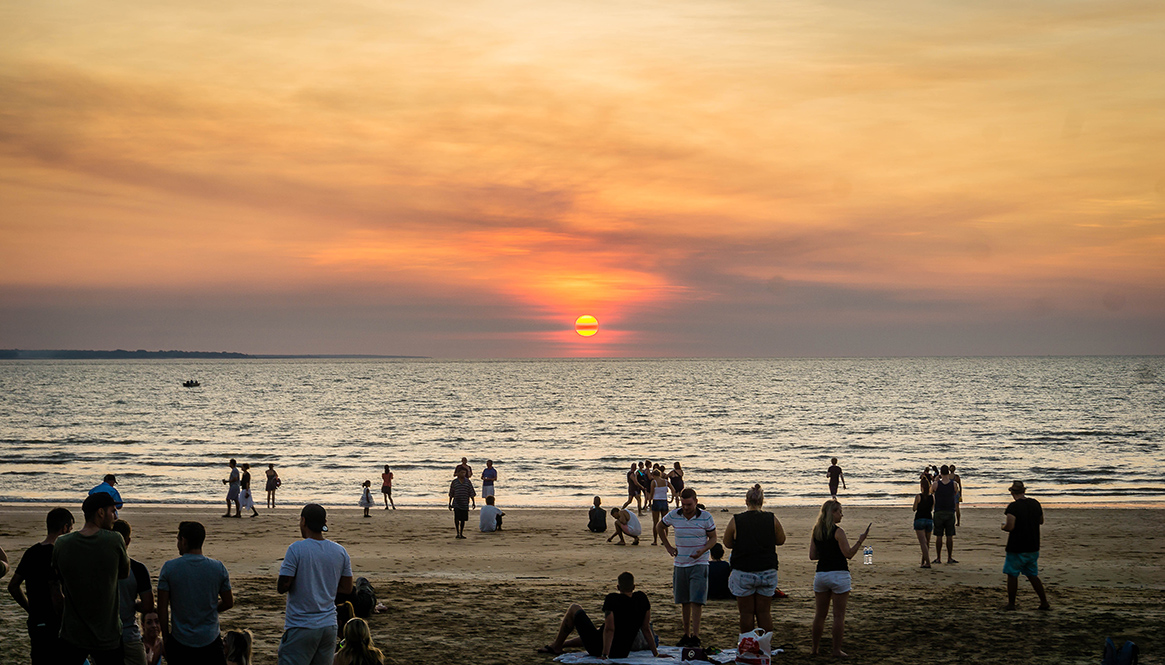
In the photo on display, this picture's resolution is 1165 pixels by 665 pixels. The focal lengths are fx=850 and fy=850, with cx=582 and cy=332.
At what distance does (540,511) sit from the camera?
90.9 feet

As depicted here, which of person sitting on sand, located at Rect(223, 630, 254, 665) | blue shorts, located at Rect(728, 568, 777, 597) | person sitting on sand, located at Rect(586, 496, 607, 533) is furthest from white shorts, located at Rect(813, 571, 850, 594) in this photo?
person sitting on sand, located at Rect(586, 496, 607, 533)

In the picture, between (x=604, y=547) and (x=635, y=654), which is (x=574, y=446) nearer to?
(x=604, y=547)

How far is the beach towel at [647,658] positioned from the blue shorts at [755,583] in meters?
0.70

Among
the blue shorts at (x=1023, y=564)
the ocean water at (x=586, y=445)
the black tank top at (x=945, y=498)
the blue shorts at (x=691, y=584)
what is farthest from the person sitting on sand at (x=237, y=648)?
the ocean water at (x=586, y=445)

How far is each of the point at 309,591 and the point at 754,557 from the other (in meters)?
4.68

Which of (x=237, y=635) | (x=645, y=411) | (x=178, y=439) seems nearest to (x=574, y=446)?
(x=178, y=439)

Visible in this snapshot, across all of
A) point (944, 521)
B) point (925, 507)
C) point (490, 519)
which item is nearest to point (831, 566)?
point (925, 507)

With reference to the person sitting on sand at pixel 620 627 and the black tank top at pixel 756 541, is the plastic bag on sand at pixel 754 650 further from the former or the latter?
the person sitting on sand at pixel 620 627

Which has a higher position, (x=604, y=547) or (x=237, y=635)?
(x=237, y=635)

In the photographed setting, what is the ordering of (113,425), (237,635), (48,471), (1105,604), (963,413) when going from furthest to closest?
(963,413) → (113,425) → (48,471) → (1105,604) → (237,635)

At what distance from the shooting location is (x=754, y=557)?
907 cm

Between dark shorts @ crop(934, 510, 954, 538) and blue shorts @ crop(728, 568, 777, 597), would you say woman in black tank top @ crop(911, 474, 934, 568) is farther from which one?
blue shorts @ crop(728, 568, 777, 597)

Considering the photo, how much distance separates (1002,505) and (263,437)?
51848 mm

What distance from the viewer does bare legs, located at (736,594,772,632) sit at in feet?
30.1
